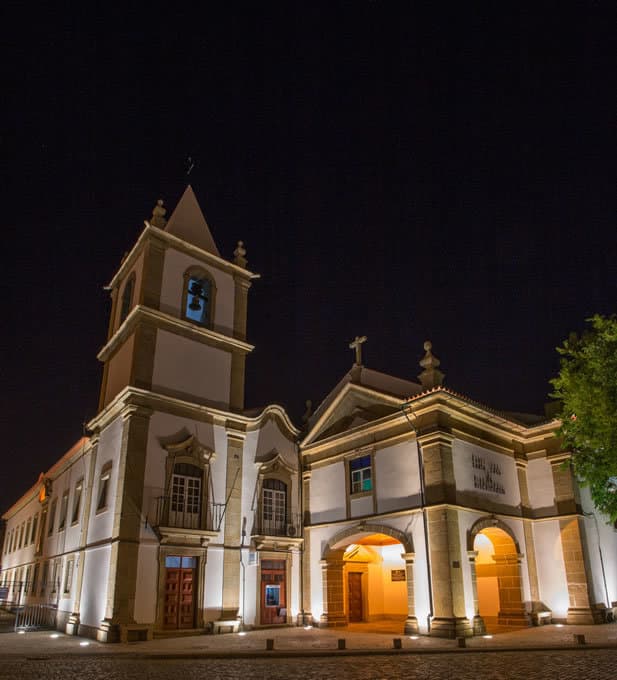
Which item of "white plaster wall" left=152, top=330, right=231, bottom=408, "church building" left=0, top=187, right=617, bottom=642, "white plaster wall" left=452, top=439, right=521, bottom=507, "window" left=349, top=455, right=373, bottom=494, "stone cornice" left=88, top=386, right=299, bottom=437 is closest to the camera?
"church building" left=0, top=187, right=617, bottom=642

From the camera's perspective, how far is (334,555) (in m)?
22.0

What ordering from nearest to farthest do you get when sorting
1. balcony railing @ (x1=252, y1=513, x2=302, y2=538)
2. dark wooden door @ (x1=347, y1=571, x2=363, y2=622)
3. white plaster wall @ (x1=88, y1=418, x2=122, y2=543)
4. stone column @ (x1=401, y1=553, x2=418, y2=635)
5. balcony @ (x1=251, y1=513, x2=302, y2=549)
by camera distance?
1. stone column @ (x1=401, y1=553, x2=418, y2=635)
2. white plaster wall @ (x1=88, y1=418, x2=122, y2=543)
3. balcony @ (x1=251, y1=513, x2=302, y2=549)
4. balcony railing @ (x1=252, y1=513, x2=302, y2=538)
5. dark wooden door @ (x1=347, y1=571, x2=363, y2=622)

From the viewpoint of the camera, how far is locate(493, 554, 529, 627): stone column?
66.9 feet

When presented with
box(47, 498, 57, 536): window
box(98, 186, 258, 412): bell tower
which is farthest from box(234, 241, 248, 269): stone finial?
box(47, 498, 57, 536): window

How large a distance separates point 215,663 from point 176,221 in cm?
1668

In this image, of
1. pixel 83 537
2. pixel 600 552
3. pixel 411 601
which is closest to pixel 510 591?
pixel 600 552

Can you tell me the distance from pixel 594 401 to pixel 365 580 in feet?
45.4

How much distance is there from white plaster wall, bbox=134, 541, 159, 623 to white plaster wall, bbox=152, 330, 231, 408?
534cm

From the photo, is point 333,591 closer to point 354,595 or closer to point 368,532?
point 368,532

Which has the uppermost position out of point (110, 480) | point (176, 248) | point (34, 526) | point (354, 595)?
point (176, 248)

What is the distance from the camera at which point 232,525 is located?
2059 centimetres

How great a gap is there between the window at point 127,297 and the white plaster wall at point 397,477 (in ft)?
37.3

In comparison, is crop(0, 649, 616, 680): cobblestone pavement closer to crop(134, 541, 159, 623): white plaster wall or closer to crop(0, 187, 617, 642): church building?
crop(134, 541, 159, 623): white plaster wall

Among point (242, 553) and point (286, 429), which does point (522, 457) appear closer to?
point (286, 429)
